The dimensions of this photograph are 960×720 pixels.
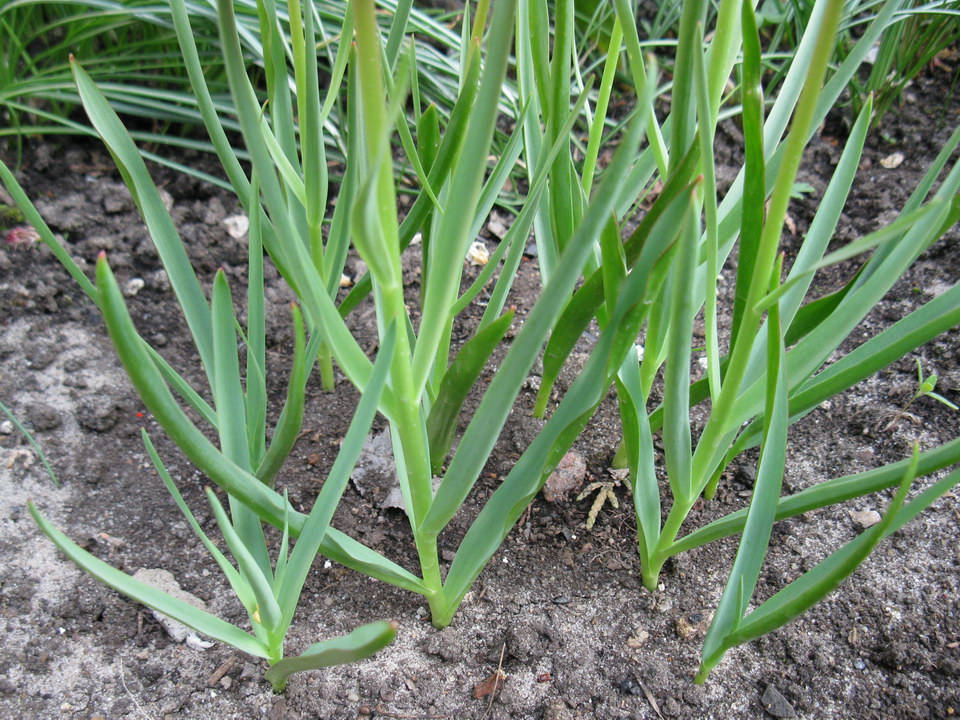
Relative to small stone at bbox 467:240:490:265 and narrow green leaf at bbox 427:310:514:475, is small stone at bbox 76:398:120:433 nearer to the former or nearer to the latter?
narrow green leaf at bbox 427:310:514:475

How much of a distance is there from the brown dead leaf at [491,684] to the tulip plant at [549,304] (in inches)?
3.2

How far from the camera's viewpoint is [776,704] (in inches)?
31.7

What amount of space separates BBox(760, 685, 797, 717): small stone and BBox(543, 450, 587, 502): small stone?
12.9 inches

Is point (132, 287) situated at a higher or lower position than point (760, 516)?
lower

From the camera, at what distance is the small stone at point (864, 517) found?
0.98m

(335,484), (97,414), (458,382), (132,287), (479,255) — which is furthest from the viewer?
(479,255)

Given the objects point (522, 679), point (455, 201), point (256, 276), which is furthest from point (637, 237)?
point (522, 679)

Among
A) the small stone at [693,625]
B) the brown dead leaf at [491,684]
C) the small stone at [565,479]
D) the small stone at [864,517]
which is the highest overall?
the small stone at [864,517]

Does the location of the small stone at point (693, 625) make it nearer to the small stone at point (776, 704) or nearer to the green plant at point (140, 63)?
the small stone at point (776, 704)

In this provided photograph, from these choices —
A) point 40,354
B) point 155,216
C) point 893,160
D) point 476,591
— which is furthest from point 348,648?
point 893,160

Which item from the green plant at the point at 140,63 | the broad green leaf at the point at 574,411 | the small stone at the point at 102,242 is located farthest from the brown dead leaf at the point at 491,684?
Answer: the small stone at the point at 102,242

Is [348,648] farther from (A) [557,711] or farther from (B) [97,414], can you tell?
(B) [97,414]

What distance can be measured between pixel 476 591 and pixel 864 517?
514 mm

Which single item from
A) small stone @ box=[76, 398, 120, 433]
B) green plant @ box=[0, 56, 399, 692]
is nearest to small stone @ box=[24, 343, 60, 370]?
small stone @ box=[76, 398, 120, 433]
